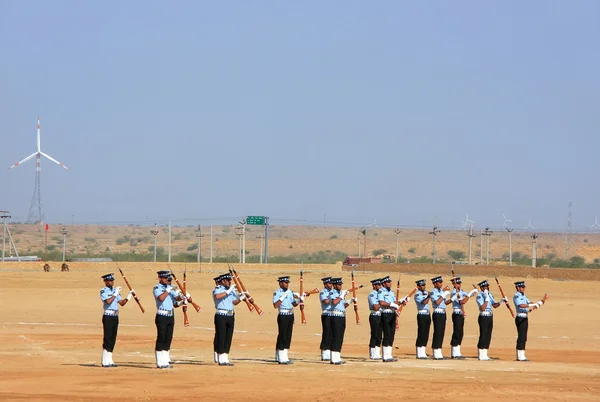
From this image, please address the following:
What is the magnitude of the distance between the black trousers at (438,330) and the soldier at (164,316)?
648 centimetres

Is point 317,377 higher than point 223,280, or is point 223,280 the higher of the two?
point 223,280

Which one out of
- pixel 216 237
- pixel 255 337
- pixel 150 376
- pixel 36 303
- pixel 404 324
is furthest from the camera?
pixel 216 237

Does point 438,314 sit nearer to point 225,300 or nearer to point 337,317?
point 337,317

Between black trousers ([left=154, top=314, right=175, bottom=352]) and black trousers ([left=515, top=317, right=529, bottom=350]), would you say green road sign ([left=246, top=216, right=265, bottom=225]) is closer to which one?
black trousers ([left=515, top=317, right=529, bottom=350])

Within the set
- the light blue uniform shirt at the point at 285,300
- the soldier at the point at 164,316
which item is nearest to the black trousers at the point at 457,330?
the light blue uniform shirt at the point at 285,300

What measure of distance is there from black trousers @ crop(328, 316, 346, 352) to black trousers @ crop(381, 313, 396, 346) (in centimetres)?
113

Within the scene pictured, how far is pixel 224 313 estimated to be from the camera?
76.1ft

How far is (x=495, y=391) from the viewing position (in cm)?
1934

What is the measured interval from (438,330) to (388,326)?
158 cm

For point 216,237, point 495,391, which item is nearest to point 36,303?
point 495,391

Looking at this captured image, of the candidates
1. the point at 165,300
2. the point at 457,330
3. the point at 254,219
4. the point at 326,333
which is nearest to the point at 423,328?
the point at 457,330

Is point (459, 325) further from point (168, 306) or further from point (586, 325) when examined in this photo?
point (586, 325)

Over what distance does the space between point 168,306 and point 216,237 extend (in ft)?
409

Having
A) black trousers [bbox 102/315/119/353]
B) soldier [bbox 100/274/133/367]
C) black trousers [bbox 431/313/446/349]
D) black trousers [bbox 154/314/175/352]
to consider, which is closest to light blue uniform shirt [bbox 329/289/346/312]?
black trousers [bbox 431/313/446/349]
